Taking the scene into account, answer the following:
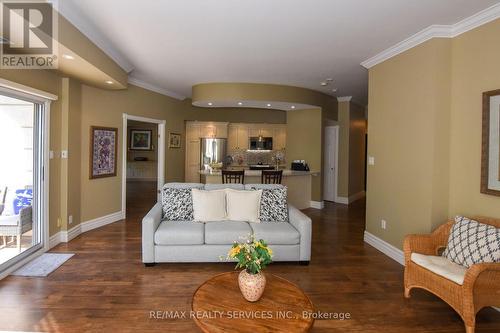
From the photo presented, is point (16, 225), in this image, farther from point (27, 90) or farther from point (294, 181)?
point (294, 181)

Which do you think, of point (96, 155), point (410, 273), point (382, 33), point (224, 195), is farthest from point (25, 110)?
point (410, 273)

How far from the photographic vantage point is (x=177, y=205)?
3.96m

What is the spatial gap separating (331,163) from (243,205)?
499 cm

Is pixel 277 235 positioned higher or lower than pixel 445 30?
lower

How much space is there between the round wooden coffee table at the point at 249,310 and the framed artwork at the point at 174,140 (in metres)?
5.55

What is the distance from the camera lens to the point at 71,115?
4.48 meters

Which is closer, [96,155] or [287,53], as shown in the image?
[287,53]

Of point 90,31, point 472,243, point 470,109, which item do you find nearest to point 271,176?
point 470,109

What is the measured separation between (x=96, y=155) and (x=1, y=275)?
8.05 ft

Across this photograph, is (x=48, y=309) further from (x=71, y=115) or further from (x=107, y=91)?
(x=107, y=91)

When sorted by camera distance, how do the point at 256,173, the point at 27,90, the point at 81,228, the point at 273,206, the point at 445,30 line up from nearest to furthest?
the point at 445,30 < the point at 27,90 < the point at 273,206 < the point at 81,228 < the point at 256,173

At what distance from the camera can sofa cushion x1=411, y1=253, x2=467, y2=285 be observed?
2365 mm

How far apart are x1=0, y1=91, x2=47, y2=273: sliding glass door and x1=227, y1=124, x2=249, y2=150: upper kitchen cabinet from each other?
5.56m

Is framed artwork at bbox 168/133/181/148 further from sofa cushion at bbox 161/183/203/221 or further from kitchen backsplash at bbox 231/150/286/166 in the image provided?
sofa cushion at bbox 161/183/203/221
